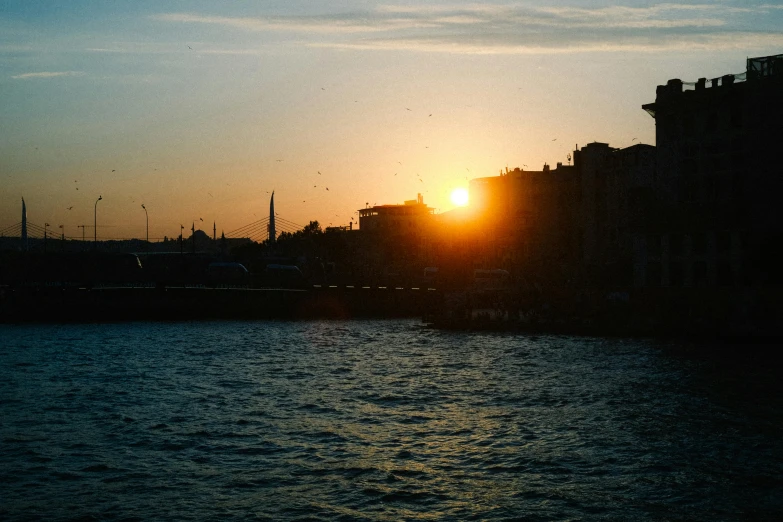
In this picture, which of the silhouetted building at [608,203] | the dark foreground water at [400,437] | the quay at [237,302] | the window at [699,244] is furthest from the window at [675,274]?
the quay at [237,302]

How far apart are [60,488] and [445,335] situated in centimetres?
5953

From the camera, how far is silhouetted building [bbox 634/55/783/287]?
8125 centimetres

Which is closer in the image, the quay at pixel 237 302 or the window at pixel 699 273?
the window at pixel 699 273

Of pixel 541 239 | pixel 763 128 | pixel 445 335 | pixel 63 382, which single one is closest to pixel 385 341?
pixel 445 335

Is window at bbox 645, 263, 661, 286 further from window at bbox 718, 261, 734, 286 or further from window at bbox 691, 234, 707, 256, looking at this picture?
window at bbox 718, 261, 734, 286

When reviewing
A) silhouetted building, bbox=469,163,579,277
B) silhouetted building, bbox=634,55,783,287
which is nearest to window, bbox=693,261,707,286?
silhouetted building, bbox=634,55,783,287

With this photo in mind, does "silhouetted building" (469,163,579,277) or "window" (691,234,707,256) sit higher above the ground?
→ "silhouetted building" (469,163,579,277)

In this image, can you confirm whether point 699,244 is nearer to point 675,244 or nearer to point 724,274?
point 675,244

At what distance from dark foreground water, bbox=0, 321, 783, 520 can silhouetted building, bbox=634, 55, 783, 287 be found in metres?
21.6

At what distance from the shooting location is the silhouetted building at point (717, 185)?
81250 millimetres

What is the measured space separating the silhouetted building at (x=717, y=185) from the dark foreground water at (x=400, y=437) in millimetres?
21616

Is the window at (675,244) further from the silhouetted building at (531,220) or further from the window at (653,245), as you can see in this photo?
the silhouetted building at (531,220)

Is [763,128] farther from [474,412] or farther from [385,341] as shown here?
[474,412]

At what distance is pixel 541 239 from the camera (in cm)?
14512
